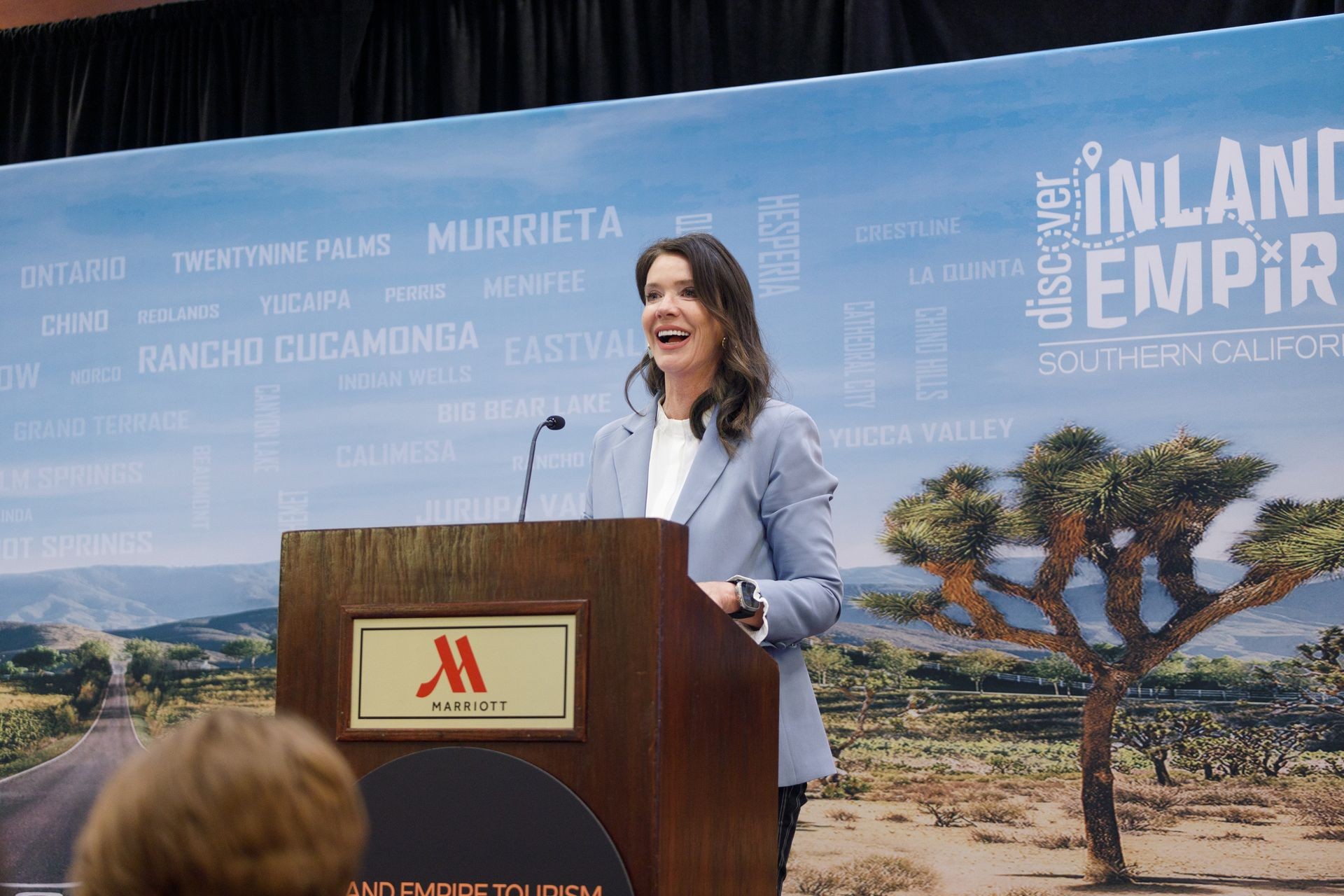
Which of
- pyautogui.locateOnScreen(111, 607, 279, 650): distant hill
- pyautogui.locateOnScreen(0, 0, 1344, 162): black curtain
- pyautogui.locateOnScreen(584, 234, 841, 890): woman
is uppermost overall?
pyautogui.locateOnScreen(0, 0, 1344, 162): black curtain

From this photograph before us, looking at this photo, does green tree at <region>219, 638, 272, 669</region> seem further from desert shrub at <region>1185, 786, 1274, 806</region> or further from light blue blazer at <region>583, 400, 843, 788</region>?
light blue blazer at <region>583, 400, 843, 788</region>

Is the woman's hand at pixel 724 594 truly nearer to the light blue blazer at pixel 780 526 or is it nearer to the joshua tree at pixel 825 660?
the light blue blazer at pixel 780 526

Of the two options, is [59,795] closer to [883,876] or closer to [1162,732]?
[883,876]

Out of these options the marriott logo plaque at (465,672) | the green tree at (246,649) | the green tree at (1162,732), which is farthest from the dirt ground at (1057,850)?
the marriott logo plaque at (465,672)

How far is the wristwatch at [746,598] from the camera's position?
5.12 feet

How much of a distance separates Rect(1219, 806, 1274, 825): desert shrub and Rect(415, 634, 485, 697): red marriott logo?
2706mm

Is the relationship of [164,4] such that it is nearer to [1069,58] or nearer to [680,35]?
[680,35]

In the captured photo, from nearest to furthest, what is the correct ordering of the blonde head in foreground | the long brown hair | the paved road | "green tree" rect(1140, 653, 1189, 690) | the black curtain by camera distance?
the blonde head in foreground
the long brown hair
"green tree" rect(1140, 653, 1189, 690)
the black curtain
the paved road

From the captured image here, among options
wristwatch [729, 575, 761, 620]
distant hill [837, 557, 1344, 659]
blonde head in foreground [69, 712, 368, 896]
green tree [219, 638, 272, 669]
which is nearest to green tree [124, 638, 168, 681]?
green tree [219, 638, 272, 669]

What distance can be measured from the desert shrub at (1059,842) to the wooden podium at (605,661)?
2330 millimetres

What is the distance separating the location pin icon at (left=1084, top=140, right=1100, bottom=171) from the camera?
3.63 meters

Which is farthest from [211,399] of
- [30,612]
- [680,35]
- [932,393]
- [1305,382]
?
[1305,382]

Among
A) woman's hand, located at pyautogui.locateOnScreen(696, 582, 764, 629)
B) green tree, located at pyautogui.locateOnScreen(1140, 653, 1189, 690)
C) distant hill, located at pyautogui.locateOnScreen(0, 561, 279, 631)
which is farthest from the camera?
A: distant hill, located at pyautogui.locateOnScreen(0, 561, 279, 631)

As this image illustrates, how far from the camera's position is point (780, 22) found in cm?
427
